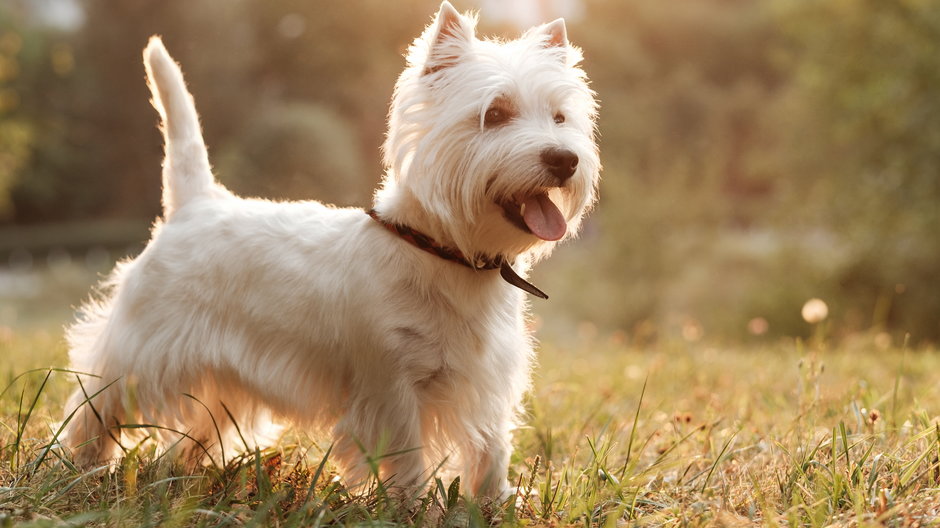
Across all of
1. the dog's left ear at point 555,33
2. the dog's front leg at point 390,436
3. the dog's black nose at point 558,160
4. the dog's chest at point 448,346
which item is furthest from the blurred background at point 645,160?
the dog's black nose at point 558,160

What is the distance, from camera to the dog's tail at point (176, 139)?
339 centimetres

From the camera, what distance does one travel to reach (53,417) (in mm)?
3490

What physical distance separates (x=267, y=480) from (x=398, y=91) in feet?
4.43

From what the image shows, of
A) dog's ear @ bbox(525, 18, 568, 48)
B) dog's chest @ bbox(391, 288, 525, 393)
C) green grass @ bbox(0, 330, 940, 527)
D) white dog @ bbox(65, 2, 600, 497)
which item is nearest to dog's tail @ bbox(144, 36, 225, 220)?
white dog @ bbox(65, 2, 600, 497)

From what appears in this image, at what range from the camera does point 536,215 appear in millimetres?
2600

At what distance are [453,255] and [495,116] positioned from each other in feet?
1.53

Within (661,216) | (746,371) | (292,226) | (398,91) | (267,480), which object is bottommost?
(267,480)

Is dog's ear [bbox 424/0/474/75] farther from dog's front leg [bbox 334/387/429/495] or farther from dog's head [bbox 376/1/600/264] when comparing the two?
dog's front leg [bbox 334/387/429/495]

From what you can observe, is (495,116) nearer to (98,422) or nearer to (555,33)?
(555,33)

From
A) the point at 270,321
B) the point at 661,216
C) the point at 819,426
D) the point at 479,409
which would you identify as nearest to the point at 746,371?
the point at 819,426

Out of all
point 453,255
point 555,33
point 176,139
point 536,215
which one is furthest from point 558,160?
point 176,139

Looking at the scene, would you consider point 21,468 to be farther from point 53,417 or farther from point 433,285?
point 433,285

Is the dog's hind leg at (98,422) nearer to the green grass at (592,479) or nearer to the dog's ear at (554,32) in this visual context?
the green grass at (592,479)

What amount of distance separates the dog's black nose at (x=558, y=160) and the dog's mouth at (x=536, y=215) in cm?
8
